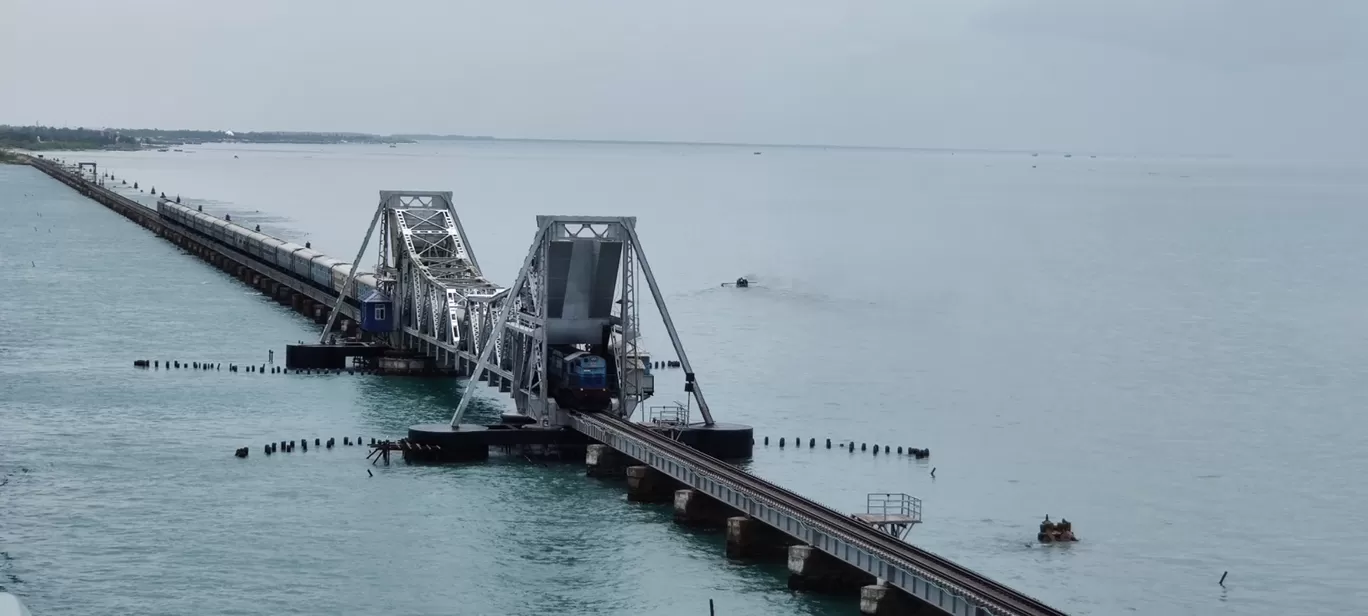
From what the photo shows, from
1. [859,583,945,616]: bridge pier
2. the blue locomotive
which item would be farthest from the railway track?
the blue locomotive

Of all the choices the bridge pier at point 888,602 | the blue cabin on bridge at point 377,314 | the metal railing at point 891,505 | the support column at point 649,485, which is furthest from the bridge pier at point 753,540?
the blue cabin on bridge at point 377,314

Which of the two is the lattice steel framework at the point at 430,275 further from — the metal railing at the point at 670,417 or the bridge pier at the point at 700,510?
the bridge pier at the point at 700,510

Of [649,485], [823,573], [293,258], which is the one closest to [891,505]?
[649,485]

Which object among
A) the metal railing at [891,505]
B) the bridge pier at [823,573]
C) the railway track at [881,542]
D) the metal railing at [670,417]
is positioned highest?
the metal railing at [670,417]

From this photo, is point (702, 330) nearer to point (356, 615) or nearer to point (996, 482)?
point (996, 482)

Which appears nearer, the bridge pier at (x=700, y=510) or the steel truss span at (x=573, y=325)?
the bridge pier at (x=700, y=510)
